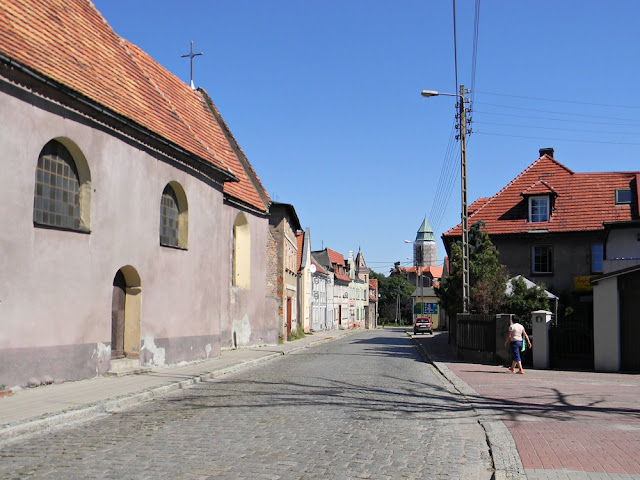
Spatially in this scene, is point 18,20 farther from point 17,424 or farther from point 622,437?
point 622,437

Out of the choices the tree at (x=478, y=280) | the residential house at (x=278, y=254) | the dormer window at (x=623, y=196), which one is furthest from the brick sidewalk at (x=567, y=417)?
the dormer window at (x=623, y=196)

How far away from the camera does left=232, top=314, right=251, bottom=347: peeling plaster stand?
25500mm

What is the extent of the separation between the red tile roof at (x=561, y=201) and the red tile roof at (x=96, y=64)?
643 inches

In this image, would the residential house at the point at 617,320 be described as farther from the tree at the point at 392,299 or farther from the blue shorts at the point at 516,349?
the tree at the point at 392,299

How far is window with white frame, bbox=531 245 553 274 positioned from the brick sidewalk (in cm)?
1482

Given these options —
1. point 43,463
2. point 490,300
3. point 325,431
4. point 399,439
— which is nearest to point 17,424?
point 43,463

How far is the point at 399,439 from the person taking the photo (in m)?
8.29

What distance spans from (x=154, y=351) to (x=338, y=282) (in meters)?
62.6

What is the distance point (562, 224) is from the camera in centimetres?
3253

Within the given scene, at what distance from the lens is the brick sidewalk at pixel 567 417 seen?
693 cm

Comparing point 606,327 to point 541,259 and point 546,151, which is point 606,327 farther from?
point 546,151

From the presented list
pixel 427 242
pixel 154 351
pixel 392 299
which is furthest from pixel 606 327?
pixel 427 242

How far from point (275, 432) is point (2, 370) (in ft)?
18.1

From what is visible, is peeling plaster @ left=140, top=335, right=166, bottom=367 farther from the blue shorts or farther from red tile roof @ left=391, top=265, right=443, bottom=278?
red tile roof @ left=391, top=265, right=443, bottom=278
